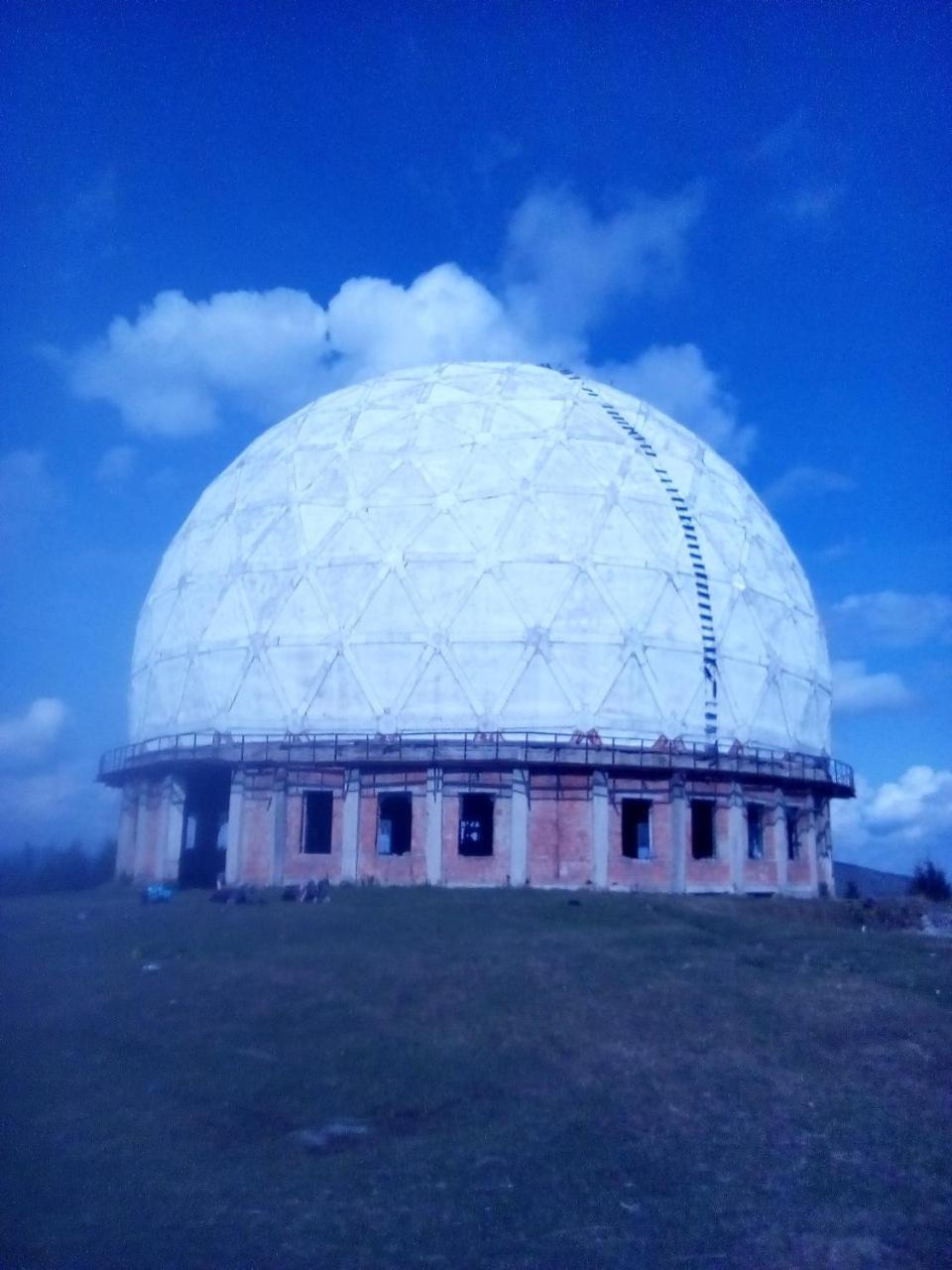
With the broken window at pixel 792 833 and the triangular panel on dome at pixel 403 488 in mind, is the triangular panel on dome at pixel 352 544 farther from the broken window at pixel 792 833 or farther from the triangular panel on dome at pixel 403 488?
the broken window at pixel 792 833

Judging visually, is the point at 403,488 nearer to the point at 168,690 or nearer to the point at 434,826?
the point at 168,690

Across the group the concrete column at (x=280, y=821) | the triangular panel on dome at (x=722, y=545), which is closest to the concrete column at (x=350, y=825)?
the concrete column at (x=280, y=821)

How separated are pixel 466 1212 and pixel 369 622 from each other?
66.2 feet

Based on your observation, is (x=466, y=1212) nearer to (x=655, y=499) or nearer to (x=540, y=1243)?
(x=540, y=1243)

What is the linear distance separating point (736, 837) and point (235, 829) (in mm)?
11875

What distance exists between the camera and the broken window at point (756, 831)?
86.4ft

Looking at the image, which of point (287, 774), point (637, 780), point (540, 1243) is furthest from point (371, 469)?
point (540, 1243)

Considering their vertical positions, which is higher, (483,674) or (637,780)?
(483,674)

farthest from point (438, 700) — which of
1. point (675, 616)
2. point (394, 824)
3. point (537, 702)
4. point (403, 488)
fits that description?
point (675, 616)

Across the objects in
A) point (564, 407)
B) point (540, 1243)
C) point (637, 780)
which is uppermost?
point (564, 407)

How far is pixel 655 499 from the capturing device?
29.3 meters

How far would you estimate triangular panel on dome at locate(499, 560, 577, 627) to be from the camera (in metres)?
25.9

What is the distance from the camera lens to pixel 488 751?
23359 mm

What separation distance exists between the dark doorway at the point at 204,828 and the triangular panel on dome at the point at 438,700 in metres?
5.02
